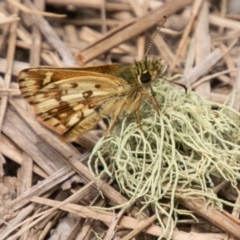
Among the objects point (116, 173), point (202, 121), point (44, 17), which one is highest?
point (44, 17)

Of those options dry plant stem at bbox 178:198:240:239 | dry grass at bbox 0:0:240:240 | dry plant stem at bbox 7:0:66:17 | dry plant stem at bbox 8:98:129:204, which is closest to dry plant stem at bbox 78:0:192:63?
dry grass at bbox 0:0:240:240

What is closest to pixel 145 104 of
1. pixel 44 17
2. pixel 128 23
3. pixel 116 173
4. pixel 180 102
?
pixel 180 102

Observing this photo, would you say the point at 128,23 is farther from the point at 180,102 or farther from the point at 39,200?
the point at 39,200

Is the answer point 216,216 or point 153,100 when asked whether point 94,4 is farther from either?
point 216,216

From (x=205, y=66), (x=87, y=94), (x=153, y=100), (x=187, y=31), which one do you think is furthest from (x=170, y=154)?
(x=187, y=31)

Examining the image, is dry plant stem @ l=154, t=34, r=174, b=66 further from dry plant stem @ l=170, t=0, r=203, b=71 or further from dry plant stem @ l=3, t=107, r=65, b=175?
dry plant stem @ l=3, t=107, r=65, b=175

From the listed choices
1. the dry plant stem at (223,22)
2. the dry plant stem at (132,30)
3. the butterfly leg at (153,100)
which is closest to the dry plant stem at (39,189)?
the butterfly leg at (153,100)
